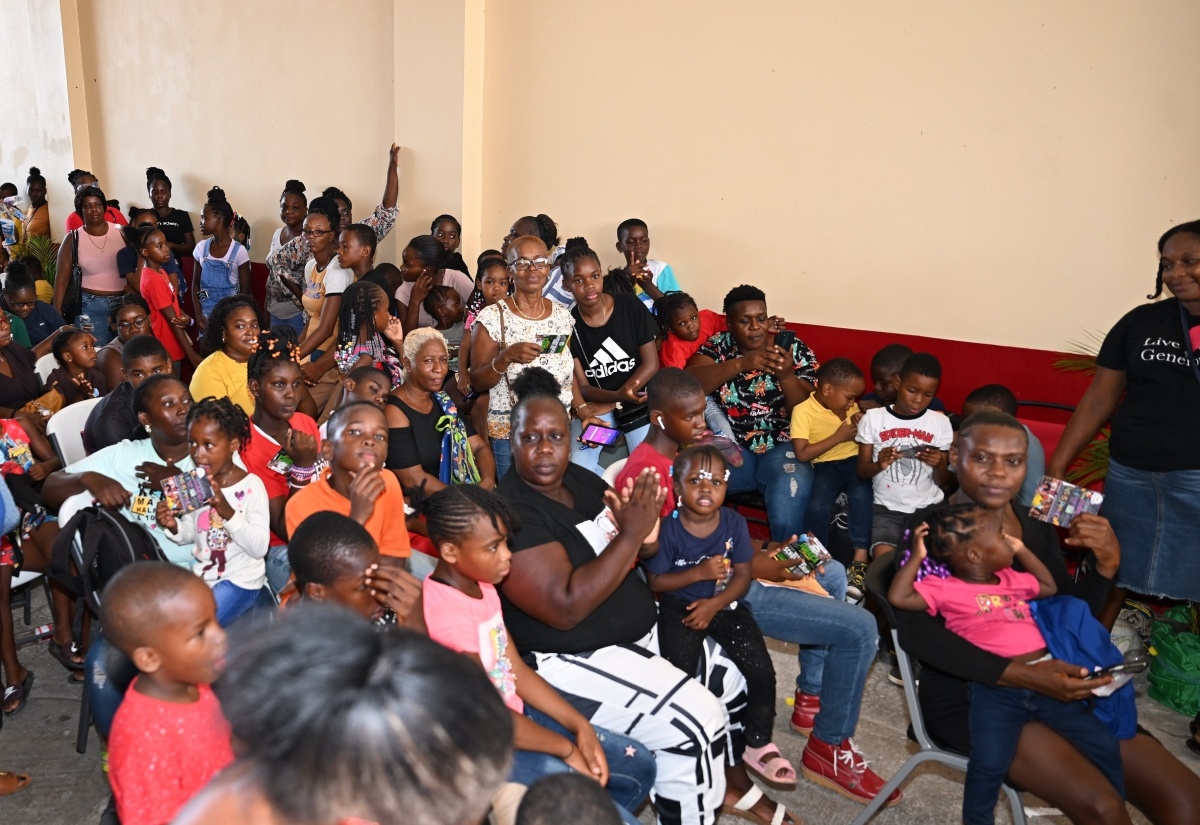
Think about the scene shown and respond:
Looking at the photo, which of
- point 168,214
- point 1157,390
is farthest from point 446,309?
point 168,214

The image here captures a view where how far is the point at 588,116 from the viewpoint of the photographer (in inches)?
248

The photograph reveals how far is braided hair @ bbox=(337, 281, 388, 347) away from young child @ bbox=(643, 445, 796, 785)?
2203mm

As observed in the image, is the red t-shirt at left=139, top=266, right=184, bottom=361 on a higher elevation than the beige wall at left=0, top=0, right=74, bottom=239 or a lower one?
lower

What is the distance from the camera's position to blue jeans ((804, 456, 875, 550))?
14.7ft

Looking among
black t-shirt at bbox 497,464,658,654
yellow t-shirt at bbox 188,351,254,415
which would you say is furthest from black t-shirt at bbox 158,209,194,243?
black t-shirt at bbox 497,464,658,654

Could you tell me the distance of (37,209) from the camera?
10.0 m

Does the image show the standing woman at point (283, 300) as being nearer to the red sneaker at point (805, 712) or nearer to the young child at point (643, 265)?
the young child at point (643, 265)

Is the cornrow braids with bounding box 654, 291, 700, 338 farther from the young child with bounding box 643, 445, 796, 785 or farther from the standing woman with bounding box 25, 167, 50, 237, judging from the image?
the standing woman with bounding box 25, 167, 50, 237

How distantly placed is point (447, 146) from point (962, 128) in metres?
3.59

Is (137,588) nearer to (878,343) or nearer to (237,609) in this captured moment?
(237,609)

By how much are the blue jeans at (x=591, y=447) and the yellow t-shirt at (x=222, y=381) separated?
1.48 meters

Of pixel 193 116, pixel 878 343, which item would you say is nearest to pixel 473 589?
pixel 878 343

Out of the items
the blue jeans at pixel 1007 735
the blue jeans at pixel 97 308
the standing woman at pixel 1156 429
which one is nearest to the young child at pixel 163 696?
the blue jeans at pixel 1007 735

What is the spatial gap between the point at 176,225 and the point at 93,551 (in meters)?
6.67
